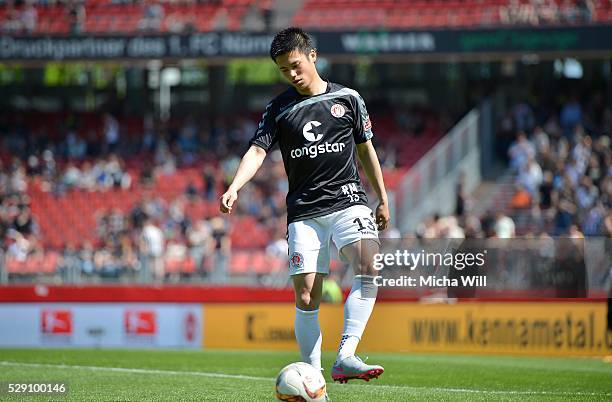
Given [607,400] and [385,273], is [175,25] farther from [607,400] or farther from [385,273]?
[607,400]

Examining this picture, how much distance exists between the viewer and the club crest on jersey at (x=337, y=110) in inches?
321

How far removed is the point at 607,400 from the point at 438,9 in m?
21.1

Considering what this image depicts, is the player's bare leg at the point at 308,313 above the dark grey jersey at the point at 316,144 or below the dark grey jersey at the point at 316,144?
below

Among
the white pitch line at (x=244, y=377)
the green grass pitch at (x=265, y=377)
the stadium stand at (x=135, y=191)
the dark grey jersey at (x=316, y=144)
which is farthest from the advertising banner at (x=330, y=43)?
the dark grey jersey at (x=316, y=144)

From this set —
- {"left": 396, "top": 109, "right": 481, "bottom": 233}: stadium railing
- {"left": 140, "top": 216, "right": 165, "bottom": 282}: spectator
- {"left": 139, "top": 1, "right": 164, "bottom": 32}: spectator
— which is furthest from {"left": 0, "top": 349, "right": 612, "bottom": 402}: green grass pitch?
{"left": 139, "top": 1, "right": 164, "bottom": 32}: spectator

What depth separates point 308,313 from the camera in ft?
26.4

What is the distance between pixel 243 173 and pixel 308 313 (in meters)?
1.10

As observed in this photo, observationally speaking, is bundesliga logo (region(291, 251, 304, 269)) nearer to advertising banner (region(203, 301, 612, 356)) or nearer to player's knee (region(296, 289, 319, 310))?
player's knee (region(296, 289, 319, 310))

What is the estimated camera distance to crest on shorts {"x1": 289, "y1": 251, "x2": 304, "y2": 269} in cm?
798

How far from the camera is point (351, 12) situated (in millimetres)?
29797

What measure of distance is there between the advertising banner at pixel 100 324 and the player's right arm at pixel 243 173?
12.1 meters

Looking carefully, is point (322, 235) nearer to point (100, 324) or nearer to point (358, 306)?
point (358, 306)

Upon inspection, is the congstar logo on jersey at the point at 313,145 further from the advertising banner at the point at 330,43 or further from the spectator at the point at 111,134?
the spectator at the point at 111,134

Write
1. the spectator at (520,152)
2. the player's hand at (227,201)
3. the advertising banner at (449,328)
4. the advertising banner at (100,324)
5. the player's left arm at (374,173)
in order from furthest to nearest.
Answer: the spectator at (520,152) < the advertising banner at (100,324) < the advertising banner at (449,328) < the player's left arm at (374,173) < the player's hand at (227,201)
